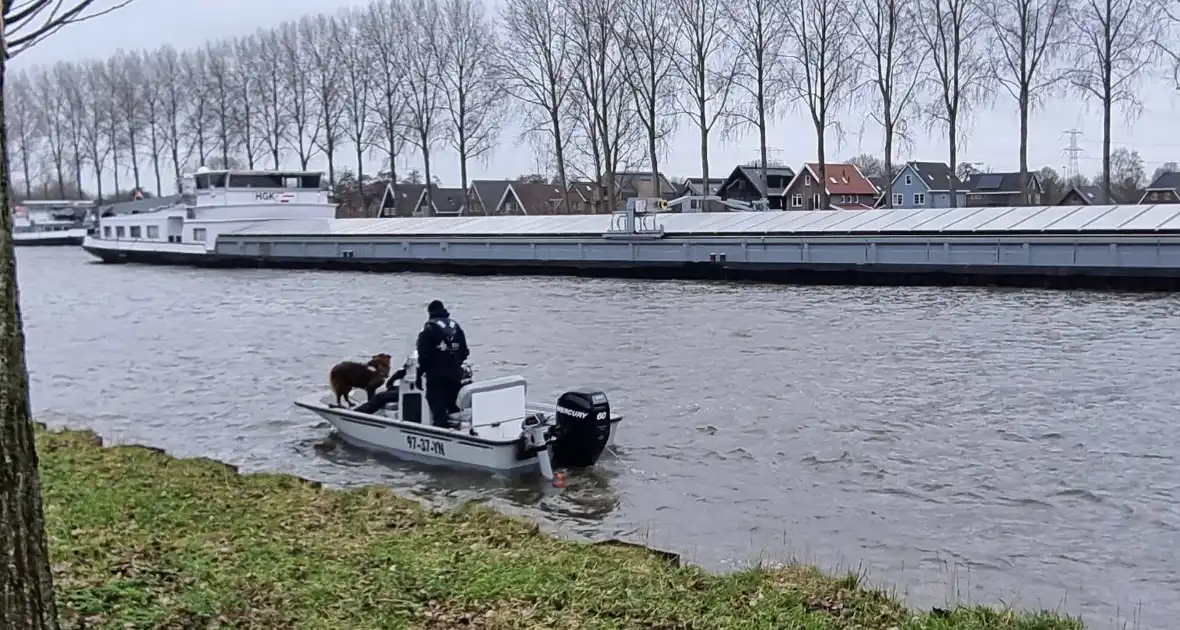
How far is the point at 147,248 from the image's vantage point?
56.5 metres

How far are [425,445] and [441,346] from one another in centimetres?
127

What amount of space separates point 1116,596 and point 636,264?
33.1 m

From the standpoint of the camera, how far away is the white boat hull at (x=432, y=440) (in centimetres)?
1167

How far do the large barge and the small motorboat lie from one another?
2210 cm

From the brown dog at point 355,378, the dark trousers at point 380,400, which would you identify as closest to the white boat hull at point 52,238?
the brown dog at point 355,378

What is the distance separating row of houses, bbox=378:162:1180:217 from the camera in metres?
81.2

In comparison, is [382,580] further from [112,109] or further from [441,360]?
[112,109]

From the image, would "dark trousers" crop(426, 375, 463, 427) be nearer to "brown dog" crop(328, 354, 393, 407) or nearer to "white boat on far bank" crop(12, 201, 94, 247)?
"brown dog" crop(328, 354, 393, 407)

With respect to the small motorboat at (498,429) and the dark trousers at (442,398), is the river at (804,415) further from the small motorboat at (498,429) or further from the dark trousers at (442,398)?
the dark trousers at (442,398)

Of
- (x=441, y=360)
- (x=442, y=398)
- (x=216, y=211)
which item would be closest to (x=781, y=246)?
(x=442, y=398)

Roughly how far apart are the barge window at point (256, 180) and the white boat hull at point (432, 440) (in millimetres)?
43403

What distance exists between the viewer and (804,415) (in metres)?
15.0

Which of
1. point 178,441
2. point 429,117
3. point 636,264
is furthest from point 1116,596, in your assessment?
point 429,117

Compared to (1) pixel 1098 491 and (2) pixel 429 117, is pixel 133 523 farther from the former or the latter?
(2) pixel 429 117
